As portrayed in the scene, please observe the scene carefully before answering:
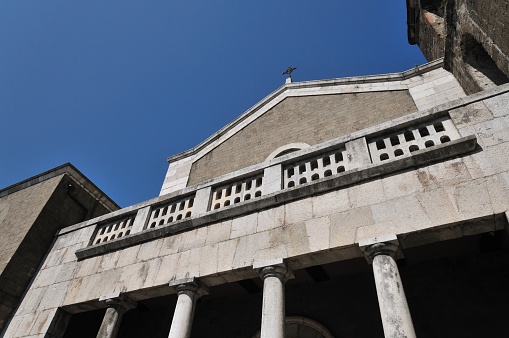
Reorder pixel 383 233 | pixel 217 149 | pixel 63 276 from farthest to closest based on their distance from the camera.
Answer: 1. pixel 217 149
2. pixel 63 276
3. pixel 383 233

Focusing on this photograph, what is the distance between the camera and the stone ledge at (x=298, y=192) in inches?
188

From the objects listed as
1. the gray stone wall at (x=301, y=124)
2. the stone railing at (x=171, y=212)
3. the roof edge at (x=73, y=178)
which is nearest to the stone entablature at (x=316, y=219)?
the stone railing at (x=171, y=212)

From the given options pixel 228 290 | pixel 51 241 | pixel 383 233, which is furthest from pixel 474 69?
pixel 51 241

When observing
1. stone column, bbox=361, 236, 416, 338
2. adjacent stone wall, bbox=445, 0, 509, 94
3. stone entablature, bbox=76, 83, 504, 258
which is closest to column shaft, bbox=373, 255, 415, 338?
stone column, bbox=361, 236, 416, 338

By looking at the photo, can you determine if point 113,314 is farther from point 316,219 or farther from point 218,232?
point 316,219

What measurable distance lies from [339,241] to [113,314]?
4.01 meters

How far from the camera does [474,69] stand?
335 inches

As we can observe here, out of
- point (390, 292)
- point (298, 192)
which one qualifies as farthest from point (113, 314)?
point (390, 292)

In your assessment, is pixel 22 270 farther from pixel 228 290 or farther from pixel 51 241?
pixel 228 290

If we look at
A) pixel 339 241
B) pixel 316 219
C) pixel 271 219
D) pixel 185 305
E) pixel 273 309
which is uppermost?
pixel 271 219

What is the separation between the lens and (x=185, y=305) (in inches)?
210

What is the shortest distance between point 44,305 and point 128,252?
6.50 feet

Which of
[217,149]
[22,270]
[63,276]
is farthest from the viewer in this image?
[217,149]

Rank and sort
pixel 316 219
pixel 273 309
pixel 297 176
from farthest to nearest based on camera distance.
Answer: pixel 297 176 < pixel 316 219 < pixel 273 309
